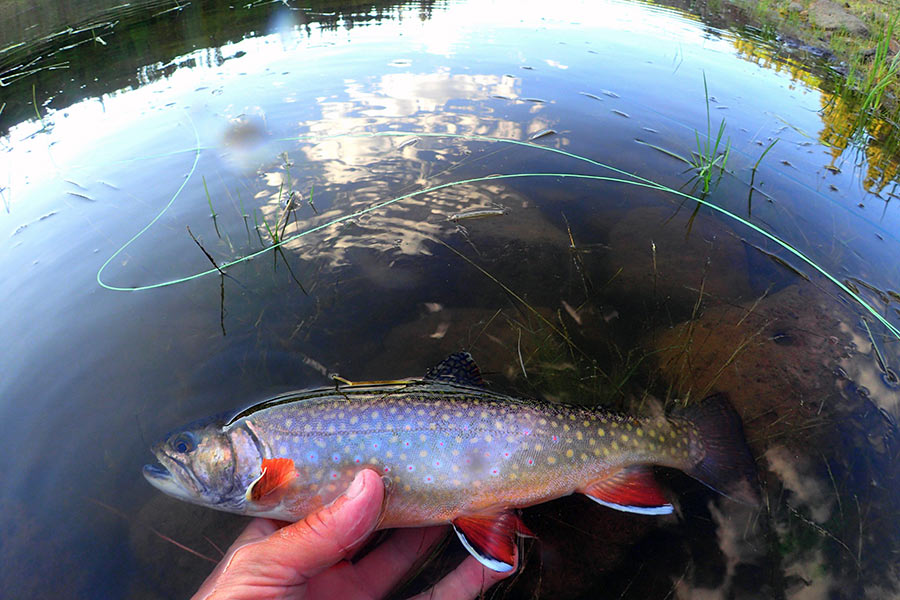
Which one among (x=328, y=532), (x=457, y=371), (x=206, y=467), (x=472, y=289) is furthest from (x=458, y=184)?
(x=328, y=532)

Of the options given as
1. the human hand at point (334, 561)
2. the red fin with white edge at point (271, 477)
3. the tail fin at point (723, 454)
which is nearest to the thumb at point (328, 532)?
the human hand at point (334, 561)

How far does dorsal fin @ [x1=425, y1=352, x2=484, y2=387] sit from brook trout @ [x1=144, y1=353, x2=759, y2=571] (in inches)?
8.1

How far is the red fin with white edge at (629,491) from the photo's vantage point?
2.67 metres

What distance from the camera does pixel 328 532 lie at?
2371mm

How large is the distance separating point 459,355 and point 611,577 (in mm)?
1656

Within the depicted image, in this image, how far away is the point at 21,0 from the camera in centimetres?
1614

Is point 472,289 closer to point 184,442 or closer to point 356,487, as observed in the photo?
point 356,487

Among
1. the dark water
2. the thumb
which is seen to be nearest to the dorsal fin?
the dark water

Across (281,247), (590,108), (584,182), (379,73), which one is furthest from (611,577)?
(379,73)

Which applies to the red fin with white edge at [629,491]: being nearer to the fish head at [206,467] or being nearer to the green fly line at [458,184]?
the fish head at [206,467]

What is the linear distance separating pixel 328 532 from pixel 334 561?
0.24 m

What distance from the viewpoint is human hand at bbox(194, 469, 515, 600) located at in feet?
7.21

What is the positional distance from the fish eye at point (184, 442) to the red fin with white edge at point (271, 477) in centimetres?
48

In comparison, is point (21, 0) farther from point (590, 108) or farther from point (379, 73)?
point (590, 108)
